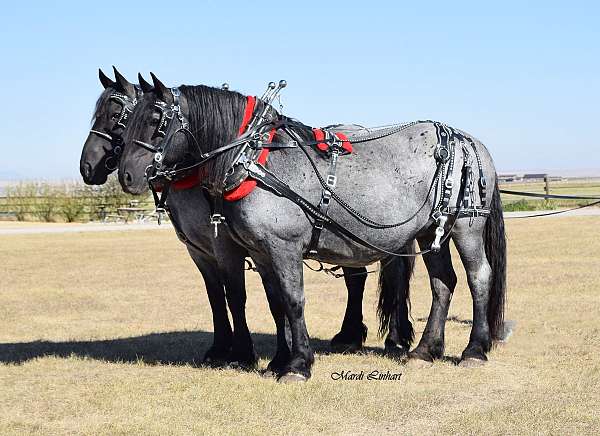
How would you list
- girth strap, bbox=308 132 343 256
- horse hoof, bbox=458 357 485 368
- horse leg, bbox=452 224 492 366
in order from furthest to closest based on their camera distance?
horse leg, bbox=452 224 492 366
horse hoof, bbox=458 357 485 368
girth strap, bbox=308 132 343 256

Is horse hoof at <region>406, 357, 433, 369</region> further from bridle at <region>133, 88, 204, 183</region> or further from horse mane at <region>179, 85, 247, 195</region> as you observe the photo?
bridle at <region>133, 88, 204, 183</region>

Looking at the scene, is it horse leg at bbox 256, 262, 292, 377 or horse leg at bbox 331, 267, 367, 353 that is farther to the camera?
horse leg at bbox 331, 267, 367, 353

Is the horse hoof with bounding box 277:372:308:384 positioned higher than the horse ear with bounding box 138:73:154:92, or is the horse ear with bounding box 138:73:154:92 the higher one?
the horse ear with bounding box 138:73:154:92

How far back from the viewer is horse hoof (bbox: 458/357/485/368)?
7.86m

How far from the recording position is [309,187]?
24.0 ft

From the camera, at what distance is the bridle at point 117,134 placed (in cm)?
775

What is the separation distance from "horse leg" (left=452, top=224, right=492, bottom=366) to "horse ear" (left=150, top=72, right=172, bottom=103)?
2.97 meters

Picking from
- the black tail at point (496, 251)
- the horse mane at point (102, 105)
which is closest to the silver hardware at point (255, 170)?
the horse mane at point (102, 105)

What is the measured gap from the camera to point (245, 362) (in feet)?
26.0

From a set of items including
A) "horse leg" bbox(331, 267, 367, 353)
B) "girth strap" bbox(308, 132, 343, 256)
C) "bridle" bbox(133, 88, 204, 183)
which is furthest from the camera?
"horse leg" bbox(331, 267, 367, 353)

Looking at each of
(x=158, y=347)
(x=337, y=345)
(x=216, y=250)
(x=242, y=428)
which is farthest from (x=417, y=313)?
(x=242, y=428)

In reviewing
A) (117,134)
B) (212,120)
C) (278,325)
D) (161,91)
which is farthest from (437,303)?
(117,134)
